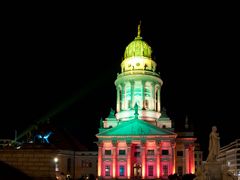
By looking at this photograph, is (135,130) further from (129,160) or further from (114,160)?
(114,160)

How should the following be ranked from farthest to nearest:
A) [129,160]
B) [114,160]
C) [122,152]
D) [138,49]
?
1. [138,49]
2. [122,152]
3. [114,160]
4. [129,160]

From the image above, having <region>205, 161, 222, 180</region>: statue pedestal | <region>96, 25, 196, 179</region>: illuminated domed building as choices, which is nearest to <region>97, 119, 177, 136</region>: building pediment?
<region>96, 25, 196, 179</region>: illuminated domed building

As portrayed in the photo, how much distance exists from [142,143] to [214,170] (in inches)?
1671

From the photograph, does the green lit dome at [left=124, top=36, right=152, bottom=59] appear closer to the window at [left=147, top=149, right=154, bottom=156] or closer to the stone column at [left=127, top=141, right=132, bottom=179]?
the stone column at [left=127, top=141, right=132, bottom=179]

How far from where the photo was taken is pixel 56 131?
92312mm

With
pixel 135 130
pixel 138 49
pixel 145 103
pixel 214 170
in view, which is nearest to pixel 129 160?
pixel 135 130

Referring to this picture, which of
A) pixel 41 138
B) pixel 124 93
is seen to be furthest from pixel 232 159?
pixel 41 138

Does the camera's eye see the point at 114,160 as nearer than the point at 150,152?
Yes

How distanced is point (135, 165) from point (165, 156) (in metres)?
6.02

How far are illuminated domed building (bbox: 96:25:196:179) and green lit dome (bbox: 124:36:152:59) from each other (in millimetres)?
5128

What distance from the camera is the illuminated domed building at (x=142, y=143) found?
236ft

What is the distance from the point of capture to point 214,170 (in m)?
30.3

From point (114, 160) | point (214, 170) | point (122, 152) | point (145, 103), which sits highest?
point (145, 103)

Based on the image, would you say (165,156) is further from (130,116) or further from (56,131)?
(56,131)
